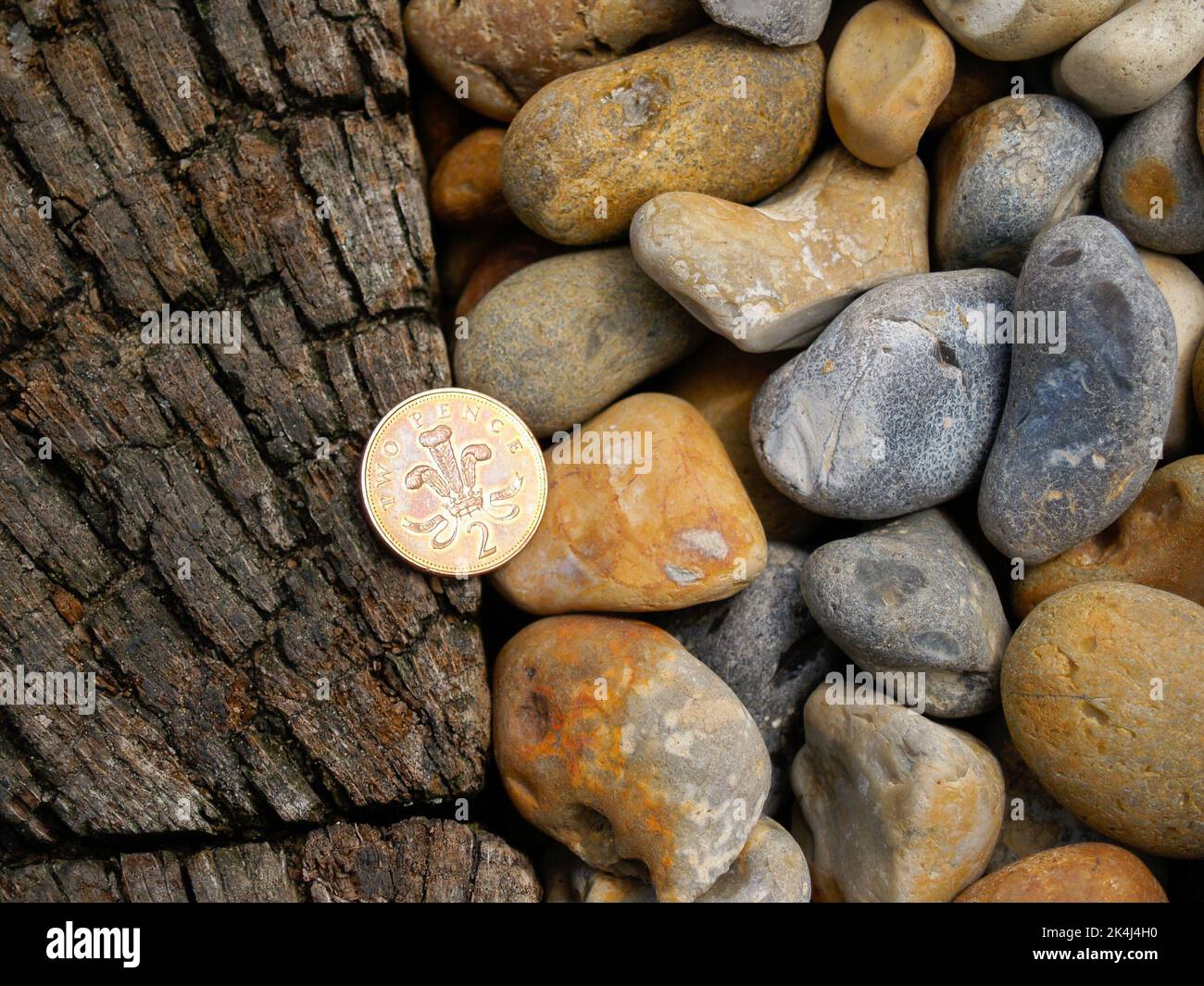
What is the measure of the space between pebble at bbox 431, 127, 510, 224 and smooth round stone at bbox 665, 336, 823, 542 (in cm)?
93

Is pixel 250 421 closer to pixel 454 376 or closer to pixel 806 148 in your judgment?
pixel 454 376

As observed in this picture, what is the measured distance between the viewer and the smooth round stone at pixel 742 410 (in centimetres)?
342

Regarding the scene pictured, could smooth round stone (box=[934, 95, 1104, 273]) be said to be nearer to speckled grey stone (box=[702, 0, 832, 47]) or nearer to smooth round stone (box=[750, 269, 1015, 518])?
smooth round stone (box=[750, 269, 1015, 518])

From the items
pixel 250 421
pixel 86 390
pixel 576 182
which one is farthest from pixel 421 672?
pixel 576 182

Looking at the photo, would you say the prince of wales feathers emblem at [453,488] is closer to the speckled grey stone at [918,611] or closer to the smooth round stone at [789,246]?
the smooth round stone at [789,246]

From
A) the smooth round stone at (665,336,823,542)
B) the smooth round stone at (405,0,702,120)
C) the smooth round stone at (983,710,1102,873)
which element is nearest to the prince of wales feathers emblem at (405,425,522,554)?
the smooth round stone at (665,336,823,542)

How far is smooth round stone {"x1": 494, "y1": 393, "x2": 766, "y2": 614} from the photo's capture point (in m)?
3.05

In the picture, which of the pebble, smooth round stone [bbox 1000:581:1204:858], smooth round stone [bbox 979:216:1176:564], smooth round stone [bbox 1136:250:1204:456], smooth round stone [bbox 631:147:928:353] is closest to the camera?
smooth round stone [bbox 1000:581:1204:858]

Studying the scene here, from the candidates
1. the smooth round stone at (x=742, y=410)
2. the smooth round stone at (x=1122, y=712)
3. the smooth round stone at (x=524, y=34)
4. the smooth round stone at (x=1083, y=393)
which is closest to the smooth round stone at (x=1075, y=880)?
the smooth round stone at (x=1122, y=712)

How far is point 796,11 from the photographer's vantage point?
3.08 m

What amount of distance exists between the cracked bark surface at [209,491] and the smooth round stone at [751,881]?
249 mm

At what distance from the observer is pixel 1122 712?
271cm

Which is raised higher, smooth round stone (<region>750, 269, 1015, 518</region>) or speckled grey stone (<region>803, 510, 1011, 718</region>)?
smooth round stone (<region>750, 269, 1015, 518</region>)

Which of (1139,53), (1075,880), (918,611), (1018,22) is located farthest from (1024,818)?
(1018,22)
